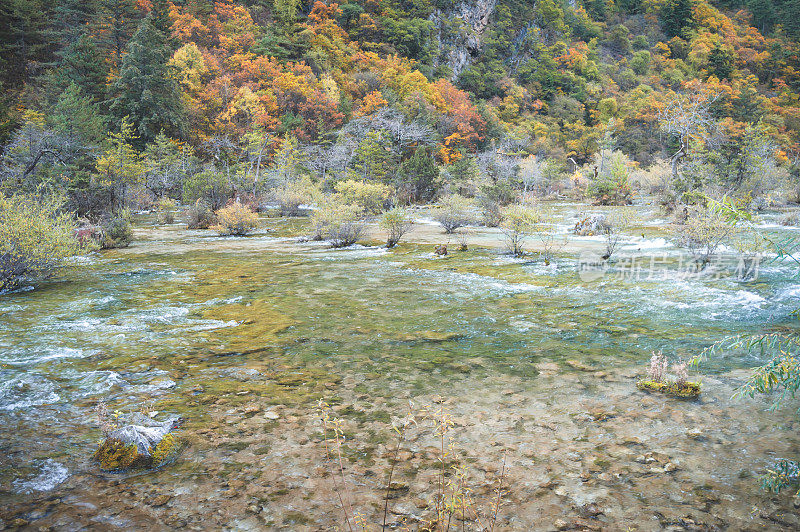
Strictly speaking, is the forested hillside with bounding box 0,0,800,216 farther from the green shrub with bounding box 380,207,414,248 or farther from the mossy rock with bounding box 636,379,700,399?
the mossy rock with bounding box 636,379,700,399

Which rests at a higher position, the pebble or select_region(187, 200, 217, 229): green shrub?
select_region(187, 200, 217, 229): green shrub

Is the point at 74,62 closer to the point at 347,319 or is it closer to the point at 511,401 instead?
the point at 347,319

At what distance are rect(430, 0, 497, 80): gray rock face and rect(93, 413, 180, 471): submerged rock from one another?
84634 mm

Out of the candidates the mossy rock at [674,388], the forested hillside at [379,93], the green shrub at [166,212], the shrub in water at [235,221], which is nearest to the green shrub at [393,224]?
the shrub in water at [235,221]

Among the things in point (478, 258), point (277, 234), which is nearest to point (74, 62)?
point (277, 234)

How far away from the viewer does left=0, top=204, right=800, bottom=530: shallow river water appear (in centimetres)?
336

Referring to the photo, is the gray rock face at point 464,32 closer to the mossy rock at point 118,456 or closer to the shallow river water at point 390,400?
the shallow river water at point 390,400

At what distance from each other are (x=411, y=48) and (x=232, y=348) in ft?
250

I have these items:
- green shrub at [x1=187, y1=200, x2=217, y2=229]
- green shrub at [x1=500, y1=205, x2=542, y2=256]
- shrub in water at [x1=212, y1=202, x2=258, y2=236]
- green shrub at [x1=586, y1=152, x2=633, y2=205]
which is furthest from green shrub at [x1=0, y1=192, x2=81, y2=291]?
green shrub at [x1=586, y1=152, x2=633, y2=205]

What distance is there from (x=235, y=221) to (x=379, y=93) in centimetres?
3728

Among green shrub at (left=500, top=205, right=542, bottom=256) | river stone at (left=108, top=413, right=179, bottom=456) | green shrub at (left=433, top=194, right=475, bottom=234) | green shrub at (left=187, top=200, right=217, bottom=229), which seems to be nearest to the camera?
river stone at (left=108, top=413, right=179, bottom=456)

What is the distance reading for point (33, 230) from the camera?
9625 millimetres

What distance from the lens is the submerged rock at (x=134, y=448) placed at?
3826 mm

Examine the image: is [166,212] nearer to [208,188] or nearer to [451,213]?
[208,188]
